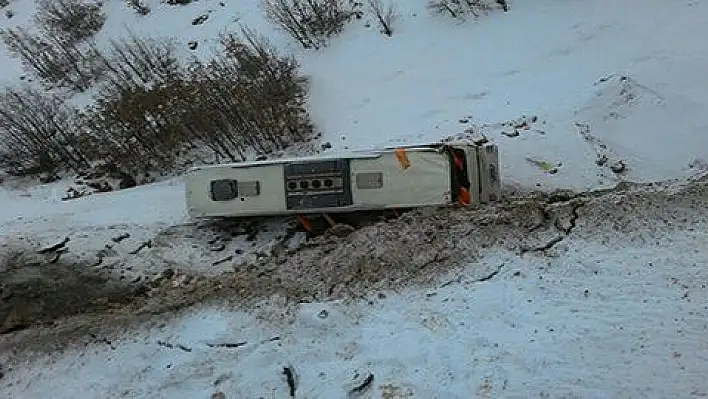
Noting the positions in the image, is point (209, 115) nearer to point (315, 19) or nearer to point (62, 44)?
point (315, 19)

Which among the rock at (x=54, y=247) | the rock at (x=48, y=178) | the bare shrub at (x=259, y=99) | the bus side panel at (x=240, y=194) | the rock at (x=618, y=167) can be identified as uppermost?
the bare shrub at (x=259, y=99)

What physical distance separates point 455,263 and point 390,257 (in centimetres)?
96

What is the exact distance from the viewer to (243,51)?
18.1 meters

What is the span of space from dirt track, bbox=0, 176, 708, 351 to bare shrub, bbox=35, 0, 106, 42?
1443 centimetres

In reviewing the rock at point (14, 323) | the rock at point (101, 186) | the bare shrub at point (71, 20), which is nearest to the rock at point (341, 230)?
the rock at point (14, 323)

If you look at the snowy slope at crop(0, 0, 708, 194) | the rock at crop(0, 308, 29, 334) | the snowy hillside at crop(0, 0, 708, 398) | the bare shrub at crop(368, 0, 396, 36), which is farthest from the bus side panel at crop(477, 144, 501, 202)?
the rock at crop(0, 308, 29, 334)

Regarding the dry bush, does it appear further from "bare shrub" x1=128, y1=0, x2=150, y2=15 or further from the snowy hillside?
the snowy hillside

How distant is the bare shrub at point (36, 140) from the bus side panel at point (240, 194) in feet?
24.5

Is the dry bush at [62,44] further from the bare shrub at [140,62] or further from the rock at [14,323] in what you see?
the rock at [14,323]

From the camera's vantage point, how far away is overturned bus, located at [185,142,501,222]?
11.4 meters

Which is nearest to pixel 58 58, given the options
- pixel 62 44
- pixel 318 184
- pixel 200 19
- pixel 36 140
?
pixel 62 44

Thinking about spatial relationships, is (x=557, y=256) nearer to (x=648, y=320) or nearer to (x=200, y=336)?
(x=648, y=320)

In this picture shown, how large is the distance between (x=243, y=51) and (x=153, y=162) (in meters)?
3.67

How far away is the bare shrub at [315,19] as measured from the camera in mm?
19812
